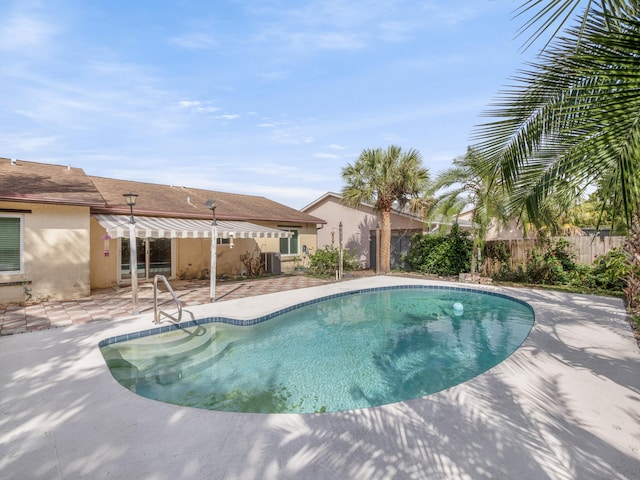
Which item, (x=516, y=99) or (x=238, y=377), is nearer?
(x=516, y=99)

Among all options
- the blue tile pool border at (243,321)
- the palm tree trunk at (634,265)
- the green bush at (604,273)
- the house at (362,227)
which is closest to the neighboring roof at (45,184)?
the blue tile pool border at (243,321)

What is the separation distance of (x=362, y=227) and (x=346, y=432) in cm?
2984

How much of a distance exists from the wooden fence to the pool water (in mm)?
8356

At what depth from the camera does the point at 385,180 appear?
27.8 meters

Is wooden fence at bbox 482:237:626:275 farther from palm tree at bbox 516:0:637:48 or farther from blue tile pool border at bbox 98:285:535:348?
palm tree at bbox 516:0:637:48

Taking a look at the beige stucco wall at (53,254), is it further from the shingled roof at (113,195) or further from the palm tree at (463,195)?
the palm tree at (463,195)

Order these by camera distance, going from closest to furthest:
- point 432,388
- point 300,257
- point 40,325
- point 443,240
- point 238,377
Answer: point 432,388 < point 238,377 < point 40,325 < point 443,240 < point 300,257

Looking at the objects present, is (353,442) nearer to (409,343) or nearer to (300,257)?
(409,343)

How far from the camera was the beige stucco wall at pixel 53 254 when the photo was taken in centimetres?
1655

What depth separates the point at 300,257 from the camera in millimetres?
33812

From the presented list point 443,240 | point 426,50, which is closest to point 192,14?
point 426,50

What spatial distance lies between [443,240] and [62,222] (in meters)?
26.6

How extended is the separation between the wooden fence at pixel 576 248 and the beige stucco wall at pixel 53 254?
90.8 feet

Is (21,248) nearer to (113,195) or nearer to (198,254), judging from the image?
(113,195)
